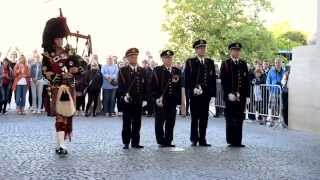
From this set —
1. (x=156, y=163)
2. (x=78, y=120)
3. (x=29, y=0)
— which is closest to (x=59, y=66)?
(x=156, y=163)

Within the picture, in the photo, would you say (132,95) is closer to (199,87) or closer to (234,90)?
(199,87)

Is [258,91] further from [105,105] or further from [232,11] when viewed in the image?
[232,11]

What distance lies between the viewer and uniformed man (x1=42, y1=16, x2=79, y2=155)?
36.0 feet

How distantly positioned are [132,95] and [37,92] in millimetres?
8807

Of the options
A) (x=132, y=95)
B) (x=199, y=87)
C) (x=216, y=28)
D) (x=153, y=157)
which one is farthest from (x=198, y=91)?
(x=216, y=28)

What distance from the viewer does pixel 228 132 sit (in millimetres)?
12547

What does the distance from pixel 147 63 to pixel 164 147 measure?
8.97 metres

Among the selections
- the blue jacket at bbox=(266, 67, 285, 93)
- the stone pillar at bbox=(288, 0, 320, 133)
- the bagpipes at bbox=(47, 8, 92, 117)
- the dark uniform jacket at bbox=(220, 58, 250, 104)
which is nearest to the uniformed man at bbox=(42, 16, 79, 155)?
the bagpipes at bbox=(47, 8, 92, 117)

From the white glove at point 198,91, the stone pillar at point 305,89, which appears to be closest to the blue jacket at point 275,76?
the stone pillar at point 305,89

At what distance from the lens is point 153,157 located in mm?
10641

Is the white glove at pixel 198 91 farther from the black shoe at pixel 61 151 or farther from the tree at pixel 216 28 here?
the tree at pixel 216 28

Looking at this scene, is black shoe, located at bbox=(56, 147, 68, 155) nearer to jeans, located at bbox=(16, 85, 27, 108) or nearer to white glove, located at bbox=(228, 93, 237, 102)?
white glove, located at bbox=(228, 93, 237, 102)

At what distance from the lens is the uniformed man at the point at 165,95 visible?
40.4 feet

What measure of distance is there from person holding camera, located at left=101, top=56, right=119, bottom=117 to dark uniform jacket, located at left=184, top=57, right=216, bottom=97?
7736 mm
